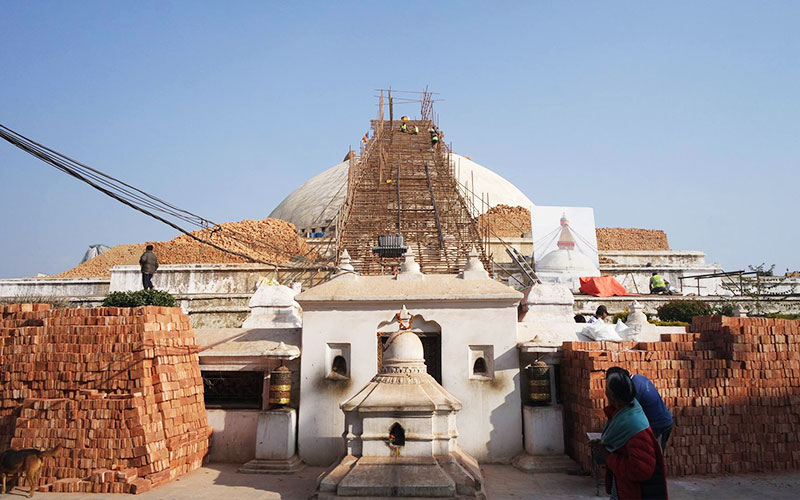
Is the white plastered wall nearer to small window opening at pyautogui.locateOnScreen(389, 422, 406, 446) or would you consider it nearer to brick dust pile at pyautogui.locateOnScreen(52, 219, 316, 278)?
small window opening at pyautogui.locateOnScreen(389, 422, 406, 446)

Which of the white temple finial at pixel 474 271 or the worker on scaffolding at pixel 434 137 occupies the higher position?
the worker on scaffolding at pixel 434 137

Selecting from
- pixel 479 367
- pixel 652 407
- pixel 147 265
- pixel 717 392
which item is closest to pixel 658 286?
pixel 717 392

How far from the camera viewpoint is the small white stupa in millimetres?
20348

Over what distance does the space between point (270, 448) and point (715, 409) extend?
17.8ft

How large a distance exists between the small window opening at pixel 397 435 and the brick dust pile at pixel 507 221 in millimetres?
20261

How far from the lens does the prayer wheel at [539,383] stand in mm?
7184

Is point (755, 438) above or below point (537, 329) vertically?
below

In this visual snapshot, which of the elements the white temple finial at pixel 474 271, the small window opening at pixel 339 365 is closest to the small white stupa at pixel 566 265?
the white temple finial at pixel 474 271

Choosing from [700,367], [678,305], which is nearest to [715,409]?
[700,367]

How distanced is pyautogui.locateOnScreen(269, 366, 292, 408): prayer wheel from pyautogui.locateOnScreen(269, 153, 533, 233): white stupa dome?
2184 cm

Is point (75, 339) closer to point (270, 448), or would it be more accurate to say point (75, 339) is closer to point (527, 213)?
point (270, 448)

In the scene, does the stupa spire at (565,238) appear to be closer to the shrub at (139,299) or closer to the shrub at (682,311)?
the shrub at (682,311)

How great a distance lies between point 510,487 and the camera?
621 cm

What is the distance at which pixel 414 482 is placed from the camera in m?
5.27
